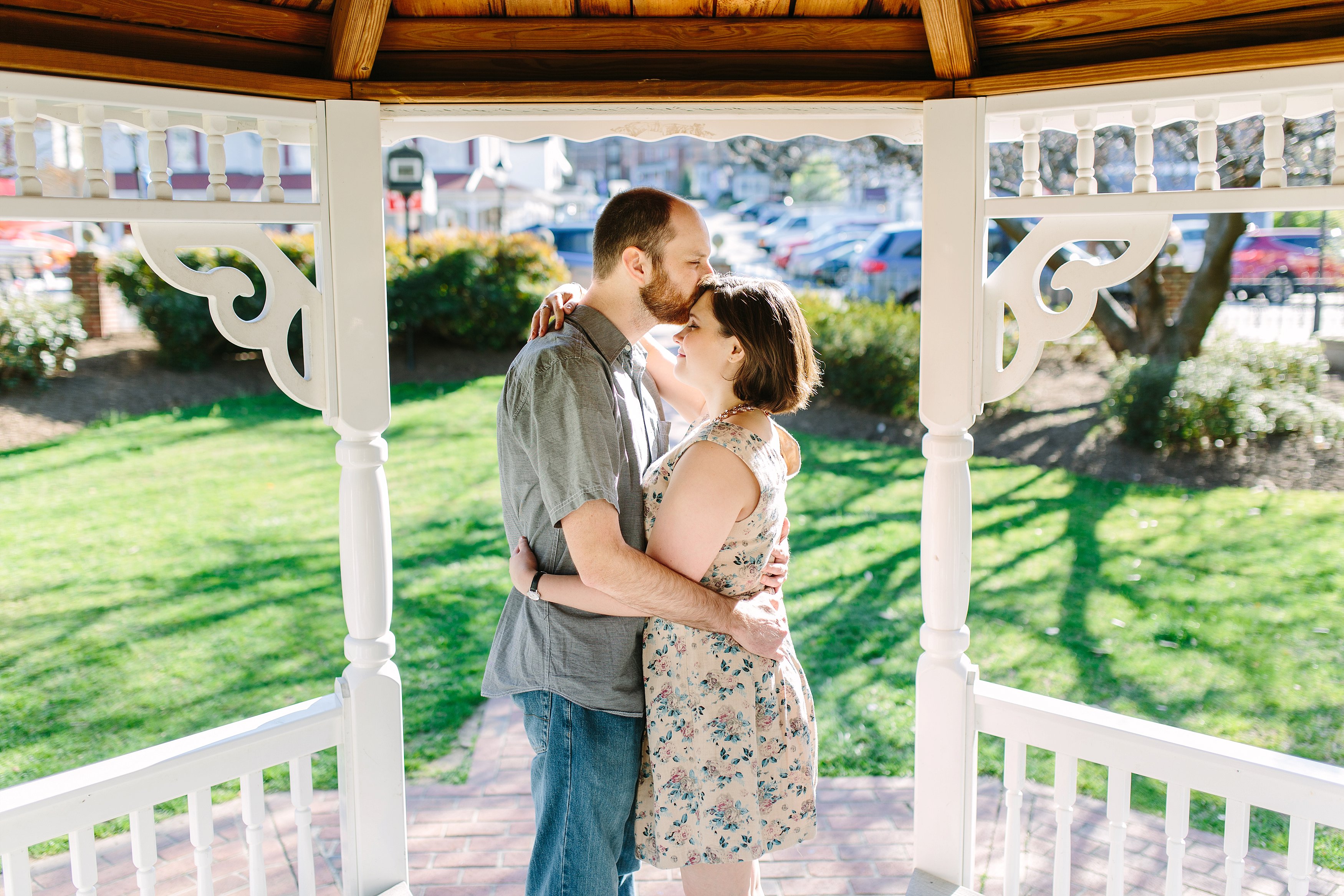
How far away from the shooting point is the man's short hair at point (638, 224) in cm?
260

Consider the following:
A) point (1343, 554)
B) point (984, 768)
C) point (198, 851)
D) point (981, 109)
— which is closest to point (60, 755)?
point (198, 851)

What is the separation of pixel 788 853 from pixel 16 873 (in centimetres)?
256

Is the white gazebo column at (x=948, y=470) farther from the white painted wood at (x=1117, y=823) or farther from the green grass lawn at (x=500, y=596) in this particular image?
the green grass lawn at (x=500, y=596)

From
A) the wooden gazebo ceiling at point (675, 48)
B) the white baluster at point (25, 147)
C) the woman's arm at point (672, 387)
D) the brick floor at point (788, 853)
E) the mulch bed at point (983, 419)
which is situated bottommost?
the brick floor at point (788, 853)

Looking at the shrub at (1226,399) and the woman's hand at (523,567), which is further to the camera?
the shrub at (1226,399)

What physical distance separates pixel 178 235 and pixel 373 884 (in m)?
1.87

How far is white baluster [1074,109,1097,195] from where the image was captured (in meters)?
2.73

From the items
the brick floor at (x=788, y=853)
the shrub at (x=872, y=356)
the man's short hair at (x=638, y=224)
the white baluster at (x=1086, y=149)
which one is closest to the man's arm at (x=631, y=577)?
the man's short hair at (x=638, y=224)

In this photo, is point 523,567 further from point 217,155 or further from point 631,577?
point 217,155

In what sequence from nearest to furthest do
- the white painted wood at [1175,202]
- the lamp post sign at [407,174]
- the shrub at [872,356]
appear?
the white painted wood at [1175,202]
the shrub at [872,356]
the lamp post sign at [407,174]

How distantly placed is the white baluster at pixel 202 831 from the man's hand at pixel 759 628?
1.47 meters

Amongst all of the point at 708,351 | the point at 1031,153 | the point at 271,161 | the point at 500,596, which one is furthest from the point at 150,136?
the point at 500,596

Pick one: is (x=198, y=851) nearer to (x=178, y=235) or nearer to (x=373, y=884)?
(x=373, y=884)

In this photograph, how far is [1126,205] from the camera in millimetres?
2689
